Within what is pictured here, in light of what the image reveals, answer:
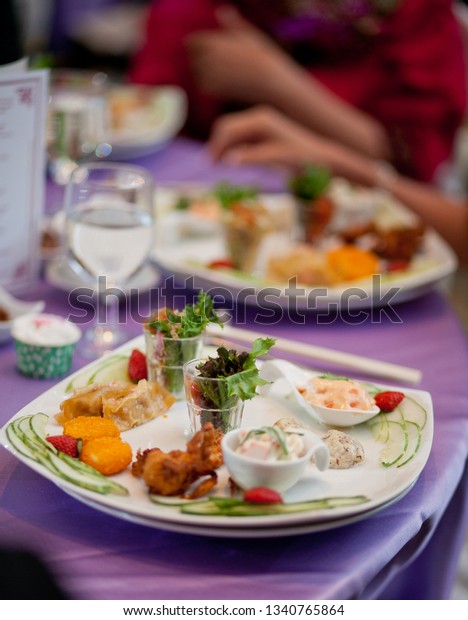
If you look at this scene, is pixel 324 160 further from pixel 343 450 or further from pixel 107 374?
pixel 343 450

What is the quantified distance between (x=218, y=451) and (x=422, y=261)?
0.98 m

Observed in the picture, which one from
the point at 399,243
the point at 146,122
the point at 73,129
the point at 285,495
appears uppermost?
the point at 285,495

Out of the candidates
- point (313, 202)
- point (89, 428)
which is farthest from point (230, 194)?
point (89, 428)

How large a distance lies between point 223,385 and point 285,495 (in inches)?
6.4

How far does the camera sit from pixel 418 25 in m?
3.28

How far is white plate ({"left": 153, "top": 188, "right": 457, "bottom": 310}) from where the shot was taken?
61.9 inches

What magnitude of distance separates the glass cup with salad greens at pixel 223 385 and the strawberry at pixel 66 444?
0.52 feet

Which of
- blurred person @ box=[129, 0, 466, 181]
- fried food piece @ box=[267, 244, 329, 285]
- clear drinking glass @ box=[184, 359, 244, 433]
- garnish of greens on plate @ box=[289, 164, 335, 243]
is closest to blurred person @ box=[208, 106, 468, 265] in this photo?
garnish of greens on plate @ box=[289, 164, 335, 243]

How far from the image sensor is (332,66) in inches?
139

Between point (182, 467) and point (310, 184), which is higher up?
point (182, 467)

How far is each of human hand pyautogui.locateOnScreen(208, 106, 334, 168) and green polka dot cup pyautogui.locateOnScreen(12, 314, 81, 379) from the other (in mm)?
1221

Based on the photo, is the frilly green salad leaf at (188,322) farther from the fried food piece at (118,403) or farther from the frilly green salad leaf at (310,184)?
the frilly green salad leaf at (310,184)

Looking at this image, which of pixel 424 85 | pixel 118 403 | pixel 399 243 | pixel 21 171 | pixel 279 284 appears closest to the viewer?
pixel 118 403

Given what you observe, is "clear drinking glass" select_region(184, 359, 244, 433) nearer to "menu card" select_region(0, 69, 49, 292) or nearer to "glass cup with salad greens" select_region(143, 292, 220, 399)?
"glass cup with salad greens" select_region(143, 292, 220, 399)
